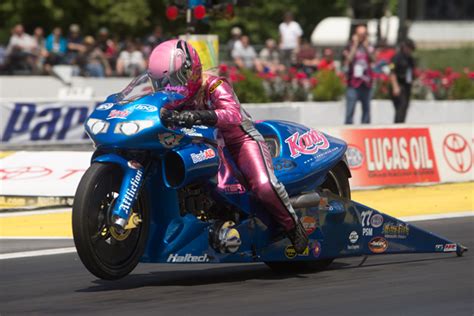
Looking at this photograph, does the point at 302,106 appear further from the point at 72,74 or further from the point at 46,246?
the point at 46,246

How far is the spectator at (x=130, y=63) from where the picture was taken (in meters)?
Result: 26.8

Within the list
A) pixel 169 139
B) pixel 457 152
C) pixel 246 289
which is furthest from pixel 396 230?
pixel 457 152

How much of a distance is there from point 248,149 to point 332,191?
4.07 ft

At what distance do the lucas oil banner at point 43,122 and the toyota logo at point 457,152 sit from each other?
7147mm

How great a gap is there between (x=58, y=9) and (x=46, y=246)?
110ft

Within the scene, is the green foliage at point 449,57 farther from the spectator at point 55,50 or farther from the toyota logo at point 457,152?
the toyota logo at point 457,152

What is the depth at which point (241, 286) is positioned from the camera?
7.98 meters

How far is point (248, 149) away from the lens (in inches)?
315

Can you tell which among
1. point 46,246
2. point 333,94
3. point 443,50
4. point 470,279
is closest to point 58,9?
point 443,50

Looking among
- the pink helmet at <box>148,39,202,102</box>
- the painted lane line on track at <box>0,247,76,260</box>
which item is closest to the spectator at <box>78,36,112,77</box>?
the painted lane line on track at <box>0,247,76,260</box>

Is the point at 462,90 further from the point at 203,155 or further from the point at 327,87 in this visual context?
the point at 203,155

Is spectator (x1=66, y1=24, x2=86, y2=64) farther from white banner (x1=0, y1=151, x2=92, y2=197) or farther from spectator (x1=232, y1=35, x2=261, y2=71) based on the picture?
white banner (x1=0, y1=151, x2=92, y2=197)

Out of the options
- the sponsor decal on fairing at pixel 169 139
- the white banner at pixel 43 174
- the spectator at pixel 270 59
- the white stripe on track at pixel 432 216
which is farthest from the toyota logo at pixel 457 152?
the spectator at pixel 270 59

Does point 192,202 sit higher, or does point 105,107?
point 105,107
